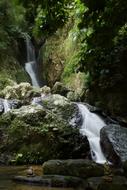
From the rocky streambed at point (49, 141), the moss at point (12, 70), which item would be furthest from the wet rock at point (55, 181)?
the moss at point (12, 70)

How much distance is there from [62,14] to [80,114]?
6657mm

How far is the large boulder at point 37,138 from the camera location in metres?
9.03

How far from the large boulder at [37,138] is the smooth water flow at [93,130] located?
25 centimetres

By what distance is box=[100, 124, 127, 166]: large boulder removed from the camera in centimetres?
828

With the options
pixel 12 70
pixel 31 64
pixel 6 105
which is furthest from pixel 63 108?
pixel 31 64

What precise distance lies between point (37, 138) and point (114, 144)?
1886 mm

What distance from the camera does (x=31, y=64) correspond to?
19781 millimetres

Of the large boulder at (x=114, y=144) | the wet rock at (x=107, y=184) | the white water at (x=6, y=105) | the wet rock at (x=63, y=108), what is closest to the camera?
the wet rock at (x=107, y=184)

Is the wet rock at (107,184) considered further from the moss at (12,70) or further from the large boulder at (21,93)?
the moss at (12,70)

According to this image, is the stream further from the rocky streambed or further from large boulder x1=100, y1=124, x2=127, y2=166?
large boulder x1=100, y1=124, x2=127, y2=166

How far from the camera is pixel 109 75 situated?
1205cm

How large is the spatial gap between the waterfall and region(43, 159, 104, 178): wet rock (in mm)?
11435

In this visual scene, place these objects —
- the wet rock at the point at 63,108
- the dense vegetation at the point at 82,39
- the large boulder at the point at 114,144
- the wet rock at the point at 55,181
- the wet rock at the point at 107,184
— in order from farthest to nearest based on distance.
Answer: the wet rock at the point at 63,108, the large boulder at the point at 114,144, the wet rock at the point at 55,181, the wet rock at the point at 107,184, the dense vegetation at the point at 82,39

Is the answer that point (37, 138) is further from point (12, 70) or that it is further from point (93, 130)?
point (12, 70)
